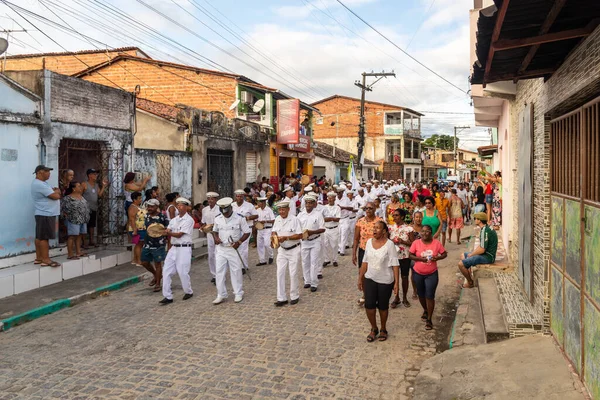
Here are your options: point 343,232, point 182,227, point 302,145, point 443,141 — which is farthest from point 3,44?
point 443,141

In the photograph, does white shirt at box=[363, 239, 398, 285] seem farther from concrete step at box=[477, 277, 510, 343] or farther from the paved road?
concrete step at box=[477, 277, 510, 343]

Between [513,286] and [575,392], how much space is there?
3831 mm

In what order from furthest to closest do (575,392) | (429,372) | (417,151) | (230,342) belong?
1. (417,151)
2. (230,342)
3. (429,372)
4. (575,392)

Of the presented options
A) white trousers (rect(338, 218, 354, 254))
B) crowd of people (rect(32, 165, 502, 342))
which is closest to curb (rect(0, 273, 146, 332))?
crowd of people (rect(32, 165, 502, 342))

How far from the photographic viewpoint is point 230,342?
20.4 ft

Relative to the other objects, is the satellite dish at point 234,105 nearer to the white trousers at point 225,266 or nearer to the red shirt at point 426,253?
the white trousers at point 225,266

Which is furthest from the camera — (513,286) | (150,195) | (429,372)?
(150,195)

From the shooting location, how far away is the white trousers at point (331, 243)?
36.4 ft

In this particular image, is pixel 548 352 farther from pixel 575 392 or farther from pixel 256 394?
pixel 256 394

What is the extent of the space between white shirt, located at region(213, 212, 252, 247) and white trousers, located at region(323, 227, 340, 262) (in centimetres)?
313

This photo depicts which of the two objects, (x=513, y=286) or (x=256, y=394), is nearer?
(x=256, y=394)

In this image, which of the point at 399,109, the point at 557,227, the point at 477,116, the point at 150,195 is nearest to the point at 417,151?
the point at 399,109

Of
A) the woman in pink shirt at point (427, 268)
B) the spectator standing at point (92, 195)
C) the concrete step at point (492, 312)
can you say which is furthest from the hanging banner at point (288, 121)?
the woman in pink shirt at point (427, 268)

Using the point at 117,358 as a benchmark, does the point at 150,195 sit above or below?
above
